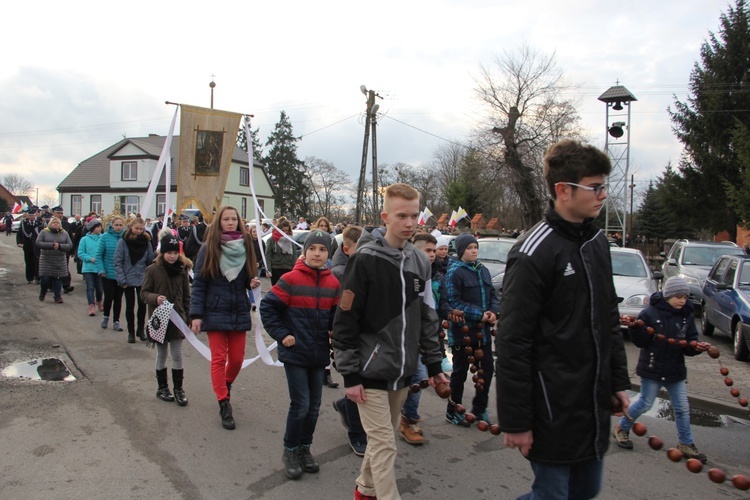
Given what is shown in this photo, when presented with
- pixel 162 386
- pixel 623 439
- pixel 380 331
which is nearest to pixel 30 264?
pixel 162 386

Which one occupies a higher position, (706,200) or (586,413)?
(706,200)

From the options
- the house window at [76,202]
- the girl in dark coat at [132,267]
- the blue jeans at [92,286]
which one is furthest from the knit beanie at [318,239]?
the house window at [76,202]

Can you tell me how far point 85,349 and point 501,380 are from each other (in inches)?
282

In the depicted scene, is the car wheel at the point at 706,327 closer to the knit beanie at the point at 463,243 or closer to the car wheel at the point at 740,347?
the car wheel at the point at 740,347

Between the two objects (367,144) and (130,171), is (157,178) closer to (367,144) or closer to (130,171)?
(367,144)

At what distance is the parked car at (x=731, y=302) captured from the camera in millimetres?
8531

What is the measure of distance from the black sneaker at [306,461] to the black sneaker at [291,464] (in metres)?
0.05

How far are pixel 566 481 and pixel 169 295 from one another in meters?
4.77

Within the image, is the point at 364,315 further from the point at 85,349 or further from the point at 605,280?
the point at 85,349

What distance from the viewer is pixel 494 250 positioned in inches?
529

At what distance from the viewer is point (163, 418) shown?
5.26 m

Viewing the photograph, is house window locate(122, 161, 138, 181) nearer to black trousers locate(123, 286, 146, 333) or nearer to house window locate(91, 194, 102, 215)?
house window locate(91, 194, 102, 215)

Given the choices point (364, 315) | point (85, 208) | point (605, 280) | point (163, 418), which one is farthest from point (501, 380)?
point (85, 208)

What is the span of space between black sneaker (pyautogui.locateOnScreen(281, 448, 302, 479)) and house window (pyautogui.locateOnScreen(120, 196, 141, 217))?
2035 inches
